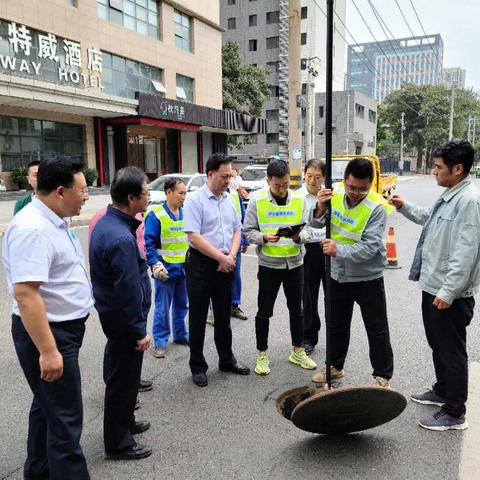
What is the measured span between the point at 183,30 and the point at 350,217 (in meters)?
27.3

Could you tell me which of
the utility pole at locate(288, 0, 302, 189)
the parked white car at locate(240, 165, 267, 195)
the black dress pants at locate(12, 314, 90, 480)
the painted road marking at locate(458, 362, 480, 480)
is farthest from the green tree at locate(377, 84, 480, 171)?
the black dress pants at locate(12, 314, 90, 480)

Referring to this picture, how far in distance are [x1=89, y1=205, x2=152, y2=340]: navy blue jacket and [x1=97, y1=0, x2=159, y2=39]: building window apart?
2226 cm

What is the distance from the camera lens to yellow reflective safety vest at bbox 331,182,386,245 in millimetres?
3422

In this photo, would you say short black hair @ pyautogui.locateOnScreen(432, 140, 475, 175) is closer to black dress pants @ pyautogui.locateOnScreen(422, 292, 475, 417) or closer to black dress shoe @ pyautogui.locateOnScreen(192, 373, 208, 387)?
black dress pants @ pyautogui.locateOnScreen(422, 292, 475, 417)

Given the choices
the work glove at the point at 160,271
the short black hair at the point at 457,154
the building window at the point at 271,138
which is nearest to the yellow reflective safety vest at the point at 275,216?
A: the work glove at the point at 160,271

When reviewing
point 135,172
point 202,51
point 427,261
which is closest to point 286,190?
point 427,261

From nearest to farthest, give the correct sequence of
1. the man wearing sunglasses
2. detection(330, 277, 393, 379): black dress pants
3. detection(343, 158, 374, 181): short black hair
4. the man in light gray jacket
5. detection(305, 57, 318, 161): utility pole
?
the man in light gray jacket, detection(343, 158, 374, 181): short black hair, the man wearing sunglasses, detection(330, 277, 393, 379): black dress pants, detection(305, 57, 318, 161): utility pole

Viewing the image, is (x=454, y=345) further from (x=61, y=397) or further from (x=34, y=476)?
(x=34, y=476)

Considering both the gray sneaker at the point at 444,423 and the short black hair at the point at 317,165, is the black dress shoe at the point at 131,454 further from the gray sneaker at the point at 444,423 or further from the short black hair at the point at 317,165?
the short black hair at the point at 317,165

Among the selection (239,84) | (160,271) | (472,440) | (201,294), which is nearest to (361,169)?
(201,294)

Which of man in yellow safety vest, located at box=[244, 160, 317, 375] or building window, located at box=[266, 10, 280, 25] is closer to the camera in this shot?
man in yellow safety vest, located at box=[244, 160, 317, 375]

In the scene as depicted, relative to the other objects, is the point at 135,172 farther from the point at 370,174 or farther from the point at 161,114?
the point at 161,114

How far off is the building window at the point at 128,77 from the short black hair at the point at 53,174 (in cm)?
2110

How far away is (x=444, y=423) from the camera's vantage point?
312cm
